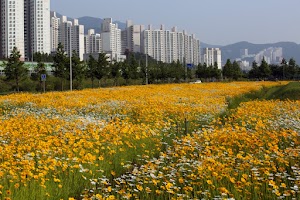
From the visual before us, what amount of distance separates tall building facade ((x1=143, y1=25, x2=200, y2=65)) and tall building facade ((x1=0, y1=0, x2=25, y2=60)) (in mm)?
62907

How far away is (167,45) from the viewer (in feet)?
496

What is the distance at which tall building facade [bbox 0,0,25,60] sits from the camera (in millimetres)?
88500

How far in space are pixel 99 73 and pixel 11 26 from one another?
1918 inches

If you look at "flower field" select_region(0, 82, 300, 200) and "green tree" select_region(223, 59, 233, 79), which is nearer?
"flower field" select_region(0, 82, 300, 200)

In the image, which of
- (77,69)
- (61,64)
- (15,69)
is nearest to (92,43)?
(77,69)

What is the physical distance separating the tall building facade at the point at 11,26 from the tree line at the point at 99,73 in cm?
1101

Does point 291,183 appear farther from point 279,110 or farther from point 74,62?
point 74,62

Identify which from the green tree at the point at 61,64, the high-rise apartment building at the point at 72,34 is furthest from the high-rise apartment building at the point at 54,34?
the green tree at the point at 61,64

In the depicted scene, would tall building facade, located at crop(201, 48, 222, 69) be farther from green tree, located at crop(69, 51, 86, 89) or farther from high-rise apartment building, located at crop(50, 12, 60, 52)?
green tree, located at crop(69, 51, 86, 89)

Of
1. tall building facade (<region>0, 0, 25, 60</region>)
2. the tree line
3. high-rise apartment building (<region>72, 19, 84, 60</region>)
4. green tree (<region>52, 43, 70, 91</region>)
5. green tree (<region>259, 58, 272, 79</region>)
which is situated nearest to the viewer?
the tree line

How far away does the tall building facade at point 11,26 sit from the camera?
88500 millimetres

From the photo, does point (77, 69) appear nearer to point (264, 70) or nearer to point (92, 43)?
point (264, 70)

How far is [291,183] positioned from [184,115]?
690 cm

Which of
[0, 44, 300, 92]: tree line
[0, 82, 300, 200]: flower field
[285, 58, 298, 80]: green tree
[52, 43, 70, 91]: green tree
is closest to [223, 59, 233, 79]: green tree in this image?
[0, 44, 300, 92]: tree line
